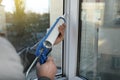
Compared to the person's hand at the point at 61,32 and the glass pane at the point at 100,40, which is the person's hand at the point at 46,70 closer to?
the person's hand at the point at 61,32

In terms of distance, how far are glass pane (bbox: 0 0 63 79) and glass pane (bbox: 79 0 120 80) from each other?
0.14 m

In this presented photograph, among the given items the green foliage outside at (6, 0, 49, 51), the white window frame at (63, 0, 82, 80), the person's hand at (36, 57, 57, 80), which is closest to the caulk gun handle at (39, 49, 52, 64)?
the person's hand at (36, 57, 57, 80)

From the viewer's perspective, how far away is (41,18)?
4.43ft

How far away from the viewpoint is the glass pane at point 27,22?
122cm

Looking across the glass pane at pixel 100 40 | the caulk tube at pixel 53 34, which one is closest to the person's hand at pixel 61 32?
the caulk tube at pixel 53 34

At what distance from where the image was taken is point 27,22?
1.29 m

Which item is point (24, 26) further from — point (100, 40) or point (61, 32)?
point (100, 40)

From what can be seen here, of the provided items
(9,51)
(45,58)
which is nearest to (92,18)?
(45,58)

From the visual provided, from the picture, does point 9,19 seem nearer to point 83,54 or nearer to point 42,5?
Answer: point 42,5

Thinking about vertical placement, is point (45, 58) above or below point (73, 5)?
below

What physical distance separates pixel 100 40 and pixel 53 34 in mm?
248

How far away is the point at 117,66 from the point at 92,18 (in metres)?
0.26

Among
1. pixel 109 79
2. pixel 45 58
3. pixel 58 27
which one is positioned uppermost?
pixel 58 27

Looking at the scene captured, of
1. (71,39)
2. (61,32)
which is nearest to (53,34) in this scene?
(61,32)
